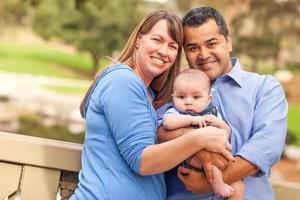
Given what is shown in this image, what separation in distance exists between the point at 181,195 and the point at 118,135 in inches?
14.2

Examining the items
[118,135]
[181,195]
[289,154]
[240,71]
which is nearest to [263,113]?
[240,71]

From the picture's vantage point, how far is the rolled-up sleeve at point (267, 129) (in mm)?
1466

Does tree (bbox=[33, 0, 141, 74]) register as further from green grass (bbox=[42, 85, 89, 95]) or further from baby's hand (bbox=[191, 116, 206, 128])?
baby's hand (bbox=[191, 116, 206, 128])

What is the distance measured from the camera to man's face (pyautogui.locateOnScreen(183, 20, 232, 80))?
5.44 ft

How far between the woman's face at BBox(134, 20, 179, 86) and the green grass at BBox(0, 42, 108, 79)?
18.7 feet

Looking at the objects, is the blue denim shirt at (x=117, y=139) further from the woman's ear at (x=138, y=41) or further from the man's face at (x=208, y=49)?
the man's face at (x=208, y=49)

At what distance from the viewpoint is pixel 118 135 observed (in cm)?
140

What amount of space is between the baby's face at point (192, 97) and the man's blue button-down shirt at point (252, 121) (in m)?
0.10

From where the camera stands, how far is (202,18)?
1.66 metres

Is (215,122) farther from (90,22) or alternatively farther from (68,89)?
(90,22)

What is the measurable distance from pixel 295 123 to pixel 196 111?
5441mm

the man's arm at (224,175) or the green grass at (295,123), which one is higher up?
the man's arm at (224,175)

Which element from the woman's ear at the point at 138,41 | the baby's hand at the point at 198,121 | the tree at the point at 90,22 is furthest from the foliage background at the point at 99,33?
the baby's hand at the point at 198,121

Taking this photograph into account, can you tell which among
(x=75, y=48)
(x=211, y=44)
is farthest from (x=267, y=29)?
(x=211, y=44)
